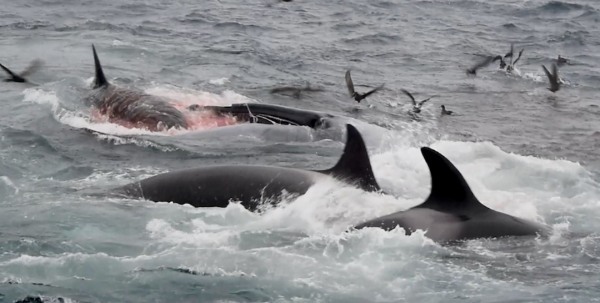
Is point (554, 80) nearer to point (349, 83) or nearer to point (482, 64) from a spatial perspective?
point (482, 64)

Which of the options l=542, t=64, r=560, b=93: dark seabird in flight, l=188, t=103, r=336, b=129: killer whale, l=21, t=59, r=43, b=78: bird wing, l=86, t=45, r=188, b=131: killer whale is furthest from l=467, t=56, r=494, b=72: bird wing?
l=21, t=59, r=43, b=78: bird wing

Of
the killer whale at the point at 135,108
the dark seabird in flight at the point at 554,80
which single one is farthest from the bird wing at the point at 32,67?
the dark seabird in flight at the point at 554,80

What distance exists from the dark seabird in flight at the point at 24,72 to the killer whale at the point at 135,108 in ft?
8.99

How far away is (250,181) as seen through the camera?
41.6 feet

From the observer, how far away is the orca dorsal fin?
40.5 feet

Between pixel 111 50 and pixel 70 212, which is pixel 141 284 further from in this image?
pixel 111 50

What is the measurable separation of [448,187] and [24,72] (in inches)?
561

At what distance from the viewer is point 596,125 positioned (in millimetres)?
20234

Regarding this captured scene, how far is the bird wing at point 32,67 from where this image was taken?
2288cm

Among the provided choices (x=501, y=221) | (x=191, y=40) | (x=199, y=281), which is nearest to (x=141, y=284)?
(x=199, y=281)

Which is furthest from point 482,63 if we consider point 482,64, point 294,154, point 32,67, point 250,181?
point 250,181

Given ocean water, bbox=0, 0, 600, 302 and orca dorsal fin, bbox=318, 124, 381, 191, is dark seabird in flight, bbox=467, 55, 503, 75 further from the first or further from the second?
orca dorsal fin, bbox=318, 124, 381, 191

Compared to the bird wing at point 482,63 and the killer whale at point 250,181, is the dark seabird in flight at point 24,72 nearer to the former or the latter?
the killer whale at point 250,181

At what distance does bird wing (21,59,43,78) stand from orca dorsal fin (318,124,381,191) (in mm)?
12172
